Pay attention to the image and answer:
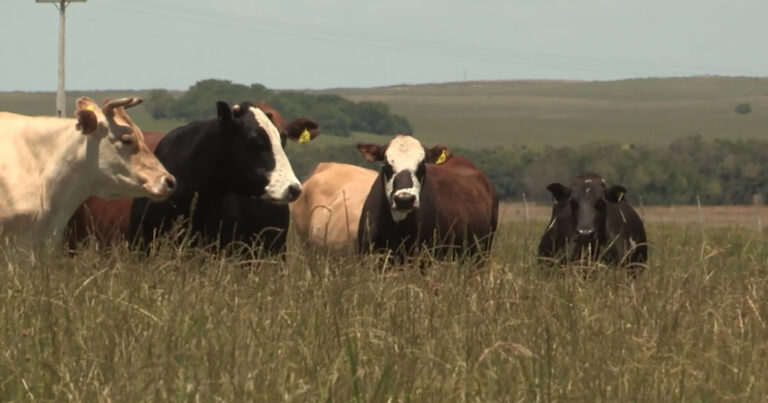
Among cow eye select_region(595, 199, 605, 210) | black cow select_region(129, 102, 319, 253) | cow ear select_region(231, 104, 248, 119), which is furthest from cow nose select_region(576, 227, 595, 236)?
cow ear select_region(231, 104, 248, 119)

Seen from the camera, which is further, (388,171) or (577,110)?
(577,110)

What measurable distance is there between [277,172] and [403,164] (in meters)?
1.06

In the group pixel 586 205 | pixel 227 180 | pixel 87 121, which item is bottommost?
pixel 586 205

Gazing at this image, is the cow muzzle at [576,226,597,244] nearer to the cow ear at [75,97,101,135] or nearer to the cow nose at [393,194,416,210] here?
the cow nose at [393,194,416,210]

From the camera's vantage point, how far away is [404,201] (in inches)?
429

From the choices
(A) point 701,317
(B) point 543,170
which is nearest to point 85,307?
(A) point 701,317

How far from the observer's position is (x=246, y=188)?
10.9 metres

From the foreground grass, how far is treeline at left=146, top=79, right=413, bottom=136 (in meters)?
111

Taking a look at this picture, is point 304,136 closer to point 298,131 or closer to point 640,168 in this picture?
point 298,131

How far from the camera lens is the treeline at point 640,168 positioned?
272 ft

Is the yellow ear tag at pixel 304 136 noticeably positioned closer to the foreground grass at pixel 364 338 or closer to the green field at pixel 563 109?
the foreground grass at pixel 364 338

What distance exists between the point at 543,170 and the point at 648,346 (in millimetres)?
81631

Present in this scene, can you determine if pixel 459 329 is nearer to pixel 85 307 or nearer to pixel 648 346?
pixel 648 346

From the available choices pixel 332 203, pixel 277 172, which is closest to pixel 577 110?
pixel 332 203
